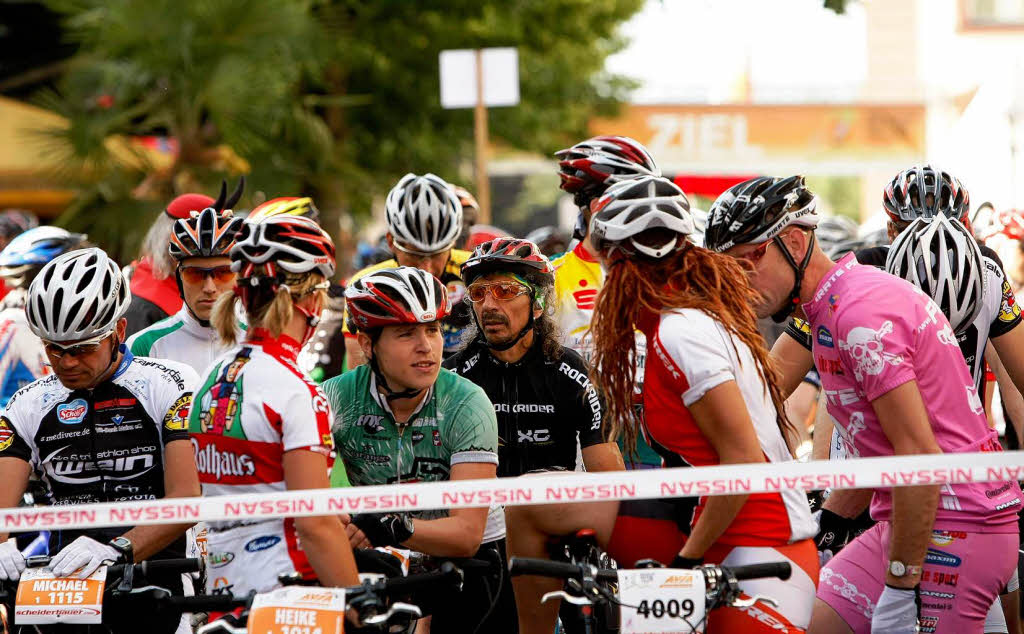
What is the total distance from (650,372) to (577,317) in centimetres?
230

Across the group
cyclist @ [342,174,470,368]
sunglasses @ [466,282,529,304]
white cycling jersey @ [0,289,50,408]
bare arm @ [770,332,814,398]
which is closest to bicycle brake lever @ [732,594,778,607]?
bare arm @ [770,332,814,398]

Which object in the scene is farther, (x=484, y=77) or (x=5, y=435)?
(x=484, y=77)

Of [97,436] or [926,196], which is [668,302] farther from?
[926,196]

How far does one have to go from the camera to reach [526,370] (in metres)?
5.57

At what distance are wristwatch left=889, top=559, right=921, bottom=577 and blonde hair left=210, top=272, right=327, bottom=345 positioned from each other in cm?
209

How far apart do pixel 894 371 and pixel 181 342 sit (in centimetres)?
379

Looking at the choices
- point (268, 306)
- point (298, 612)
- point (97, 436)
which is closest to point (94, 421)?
point (97, 436)

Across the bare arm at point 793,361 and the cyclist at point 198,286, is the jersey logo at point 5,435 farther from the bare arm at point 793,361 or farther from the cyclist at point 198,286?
the bare arm at point 793,361

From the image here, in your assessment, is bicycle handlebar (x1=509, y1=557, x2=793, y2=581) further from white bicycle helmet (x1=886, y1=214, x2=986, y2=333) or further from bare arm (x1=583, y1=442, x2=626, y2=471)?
white bicycle helmet (x1=886, y1=214, x2=986, y2=333)

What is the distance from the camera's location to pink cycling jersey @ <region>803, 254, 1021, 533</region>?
4.21 meters

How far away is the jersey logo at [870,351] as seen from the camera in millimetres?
4168

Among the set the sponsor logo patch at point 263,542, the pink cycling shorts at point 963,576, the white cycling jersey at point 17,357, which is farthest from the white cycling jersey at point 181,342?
the pink cycling shorts at point 963,576

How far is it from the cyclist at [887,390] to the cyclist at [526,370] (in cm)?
122

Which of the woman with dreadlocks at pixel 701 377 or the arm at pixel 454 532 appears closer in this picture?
the woman with dreadlocks at pixel 701 377
